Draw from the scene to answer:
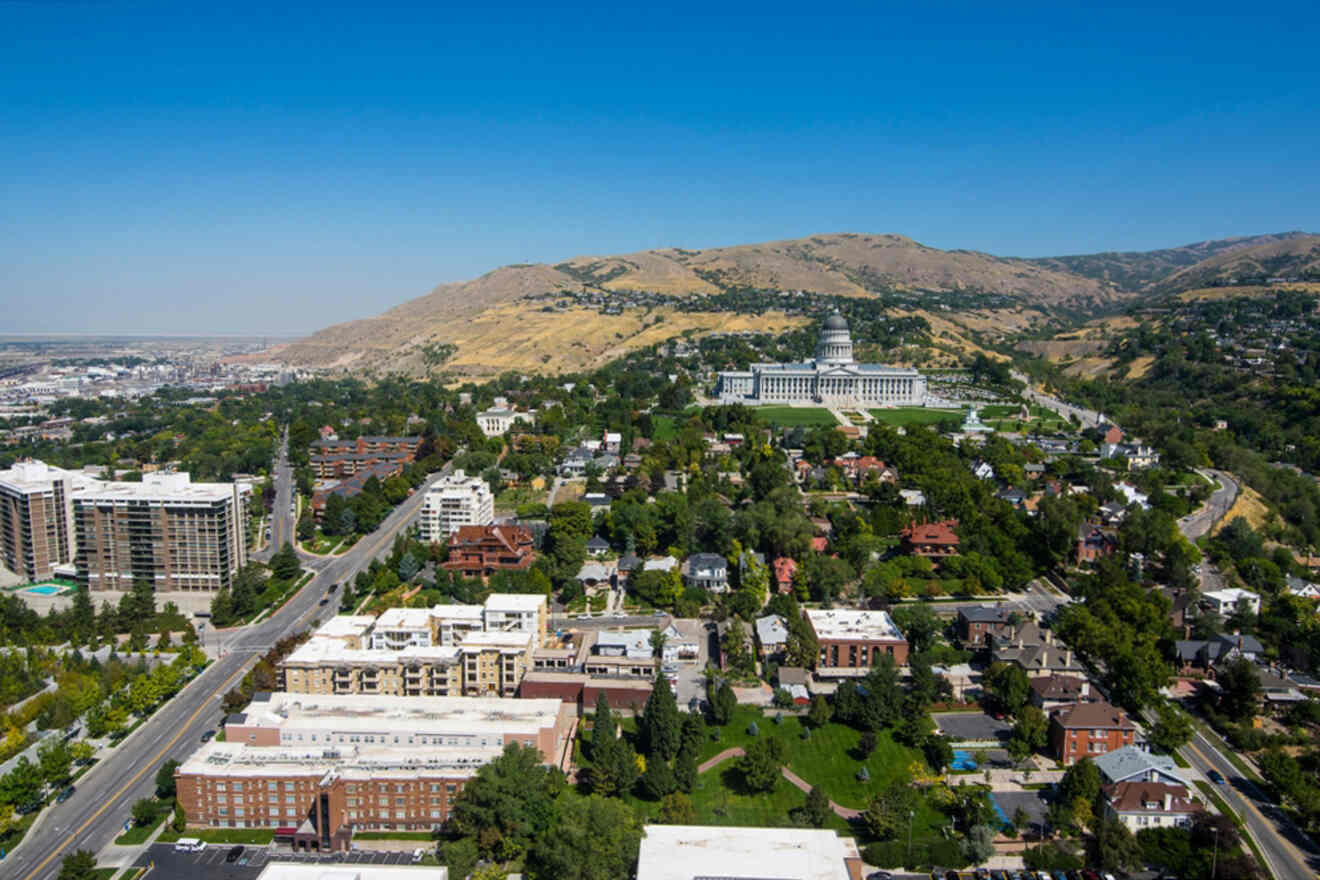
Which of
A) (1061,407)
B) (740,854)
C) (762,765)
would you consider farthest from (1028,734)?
(1061,407)

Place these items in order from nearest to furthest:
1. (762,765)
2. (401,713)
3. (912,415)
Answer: (762,765) < (401,713) < (912,415)

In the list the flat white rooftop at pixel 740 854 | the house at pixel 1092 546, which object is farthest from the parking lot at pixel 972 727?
the house at pixel 1092 546

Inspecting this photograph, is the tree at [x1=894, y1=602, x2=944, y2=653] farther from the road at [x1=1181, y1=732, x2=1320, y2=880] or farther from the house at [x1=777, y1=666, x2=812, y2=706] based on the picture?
the road at [x1=1181, y1=732, x2=1320, y2=880]

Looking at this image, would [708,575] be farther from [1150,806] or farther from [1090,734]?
[1150,806]

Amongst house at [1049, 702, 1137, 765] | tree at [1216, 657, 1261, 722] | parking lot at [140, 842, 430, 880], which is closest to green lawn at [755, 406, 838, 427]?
tree at [1216, 657, 1261, 722]

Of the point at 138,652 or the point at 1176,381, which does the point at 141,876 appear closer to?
the point at 138,652

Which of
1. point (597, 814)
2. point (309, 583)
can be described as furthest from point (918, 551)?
point (309, 583)
